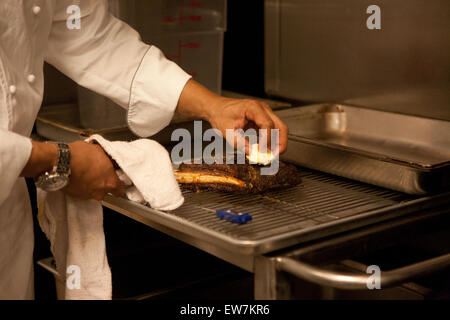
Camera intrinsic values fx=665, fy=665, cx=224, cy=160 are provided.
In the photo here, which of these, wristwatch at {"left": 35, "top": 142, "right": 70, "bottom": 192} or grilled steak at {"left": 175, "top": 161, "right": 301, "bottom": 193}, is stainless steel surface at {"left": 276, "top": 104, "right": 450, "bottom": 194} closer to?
grilled steak at {"left": 175, "top": 161, "right": 301, "bottom": 193}

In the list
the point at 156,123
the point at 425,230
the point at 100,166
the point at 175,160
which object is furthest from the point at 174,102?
the point at 425,230

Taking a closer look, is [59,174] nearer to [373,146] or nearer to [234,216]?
[234,216]

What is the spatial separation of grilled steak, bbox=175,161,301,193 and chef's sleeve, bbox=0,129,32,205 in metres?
0.40

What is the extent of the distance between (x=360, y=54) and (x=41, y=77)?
1007mm

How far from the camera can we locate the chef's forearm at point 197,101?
1.51 meters

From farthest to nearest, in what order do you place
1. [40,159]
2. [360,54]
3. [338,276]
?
[360,54], [40,159], [338,276]

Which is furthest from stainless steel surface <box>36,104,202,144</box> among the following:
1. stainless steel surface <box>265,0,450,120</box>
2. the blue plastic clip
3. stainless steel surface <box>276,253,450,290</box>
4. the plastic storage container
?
stainless steel surface <box>276,253,450,290</box>

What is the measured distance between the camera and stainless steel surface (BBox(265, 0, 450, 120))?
1.84m

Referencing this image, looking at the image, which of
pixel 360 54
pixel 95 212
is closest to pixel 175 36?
pixel 360 54

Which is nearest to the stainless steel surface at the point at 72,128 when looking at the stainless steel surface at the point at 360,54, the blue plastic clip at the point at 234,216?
the stainless steel surface at the point at 360,54

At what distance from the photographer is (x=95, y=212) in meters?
1.39

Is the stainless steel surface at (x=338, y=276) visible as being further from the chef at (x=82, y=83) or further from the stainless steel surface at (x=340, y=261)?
the chef at (x=82, y=83)

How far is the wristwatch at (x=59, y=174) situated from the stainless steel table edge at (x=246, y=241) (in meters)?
0.18

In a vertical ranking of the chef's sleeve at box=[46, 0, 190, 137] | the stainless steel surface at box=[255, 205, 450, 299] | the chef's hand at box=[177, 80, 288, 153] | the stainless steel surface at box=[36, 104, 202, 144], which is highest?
the chef's sleeve at box=[46, 0, 190, 137]
